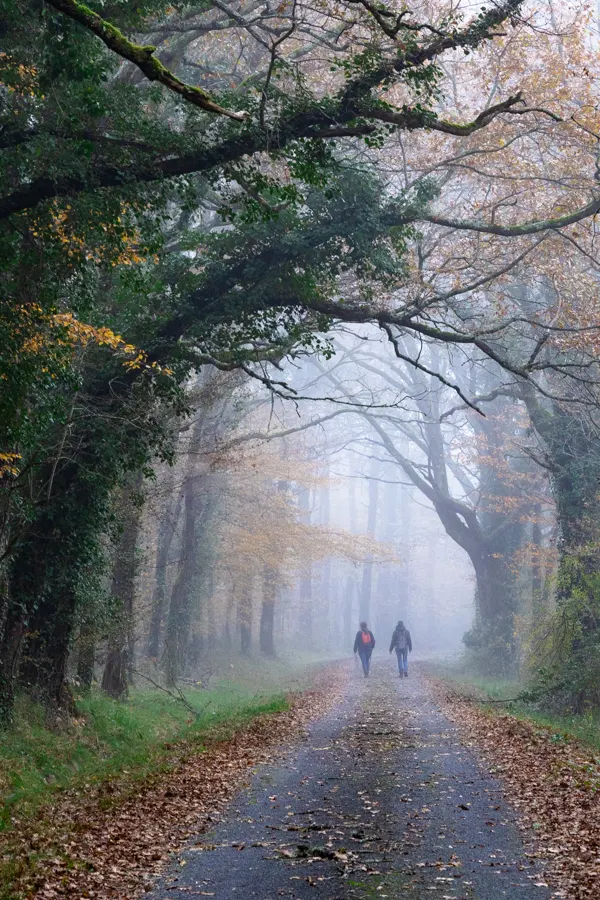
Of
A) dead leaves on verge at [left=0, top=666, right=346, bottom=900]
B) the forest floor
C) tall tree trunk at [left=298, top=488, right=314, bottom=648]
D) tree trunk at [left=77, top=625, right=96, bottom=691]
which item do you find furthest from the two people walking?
tall tree trunk at [left=298, top=488, right=314, bottom=648]

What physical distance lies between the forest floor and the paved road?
20 millimetres

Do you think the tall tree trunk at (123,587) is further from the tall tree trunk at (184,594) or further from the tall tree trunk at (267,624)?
the tall tree trunk at (267,624)

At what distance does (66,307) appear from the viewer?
1162cm

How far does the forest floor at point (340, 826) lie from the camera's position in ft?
18.1

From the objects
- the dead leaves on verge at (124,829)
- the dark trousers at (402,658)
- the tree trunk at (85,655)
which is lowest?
the dark trousers at (402,658)

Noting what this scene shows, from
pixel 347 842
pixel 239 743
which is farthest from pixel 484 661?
pixel 347 842

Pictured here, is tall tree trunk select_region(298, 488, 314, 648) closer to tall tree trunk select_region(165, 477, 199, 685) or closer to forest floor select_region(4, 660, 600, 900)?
tall tree trunk select_region(165, 477, 199, 685)

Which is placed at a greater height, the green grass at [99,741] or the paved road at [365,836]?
the paved road at [365,836]

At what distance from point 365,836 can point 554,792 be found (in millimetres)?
2490

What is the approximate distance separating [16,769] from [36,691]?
3.09 metres

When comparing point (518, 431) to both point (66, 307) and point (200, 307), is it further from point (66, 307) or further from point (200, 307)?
point (66, 307)

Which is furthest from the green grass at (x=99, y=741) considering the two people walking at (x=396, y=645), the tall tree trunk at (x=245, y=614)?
Result: the tall tree trunk at (x=245, y=614)

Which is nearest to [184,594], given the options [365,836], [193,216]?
[193,216]

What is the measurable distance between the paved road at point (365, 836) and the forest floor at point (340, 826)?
0.8 inches
